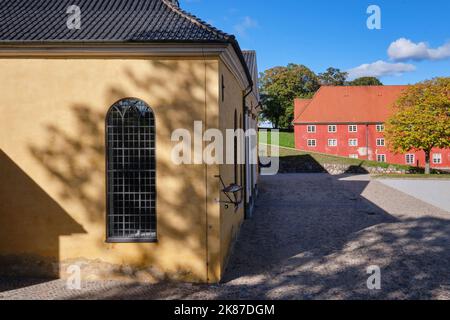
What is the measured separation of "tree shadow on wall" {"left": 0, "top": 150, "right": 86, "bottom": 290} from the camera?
27.6ft

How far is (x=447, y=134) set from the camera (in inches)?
1251

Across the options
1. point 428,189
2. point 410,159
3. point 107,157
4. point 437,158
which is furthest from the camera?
point 437,158

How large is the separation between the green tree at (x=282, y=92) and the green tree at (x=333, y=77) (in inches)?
417

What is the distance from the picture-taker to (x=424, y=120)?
31969mm

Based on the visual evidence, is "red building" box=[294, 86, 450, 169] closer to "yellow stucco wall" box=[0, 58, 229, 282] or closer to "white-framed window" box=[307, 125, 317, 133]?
"white-framed window" box=[307, 125, 317, 133]

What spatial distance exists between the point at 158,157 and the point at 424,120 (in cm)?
2921

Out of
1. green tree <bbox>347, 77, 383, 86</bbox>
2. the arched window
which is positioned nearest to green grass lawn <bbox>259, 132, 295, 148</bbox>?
green tree <bbox>347, 77, 383, 86</bbox>

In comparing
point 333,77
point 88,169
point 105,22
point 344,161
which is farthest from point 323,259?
point 333,77

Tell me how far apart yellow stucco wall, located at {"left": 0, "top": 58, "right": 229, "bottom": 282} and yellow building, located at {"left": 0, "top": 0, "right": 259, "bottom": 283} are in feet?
0.07

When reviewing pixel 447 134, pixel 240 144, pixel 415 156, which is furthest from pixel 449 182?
pixel 240 144

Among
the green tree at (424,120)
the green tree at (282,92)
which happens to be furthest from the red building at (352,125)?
the green tree at (282,92)

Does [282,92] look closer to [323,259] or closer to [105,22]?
[323,259]
